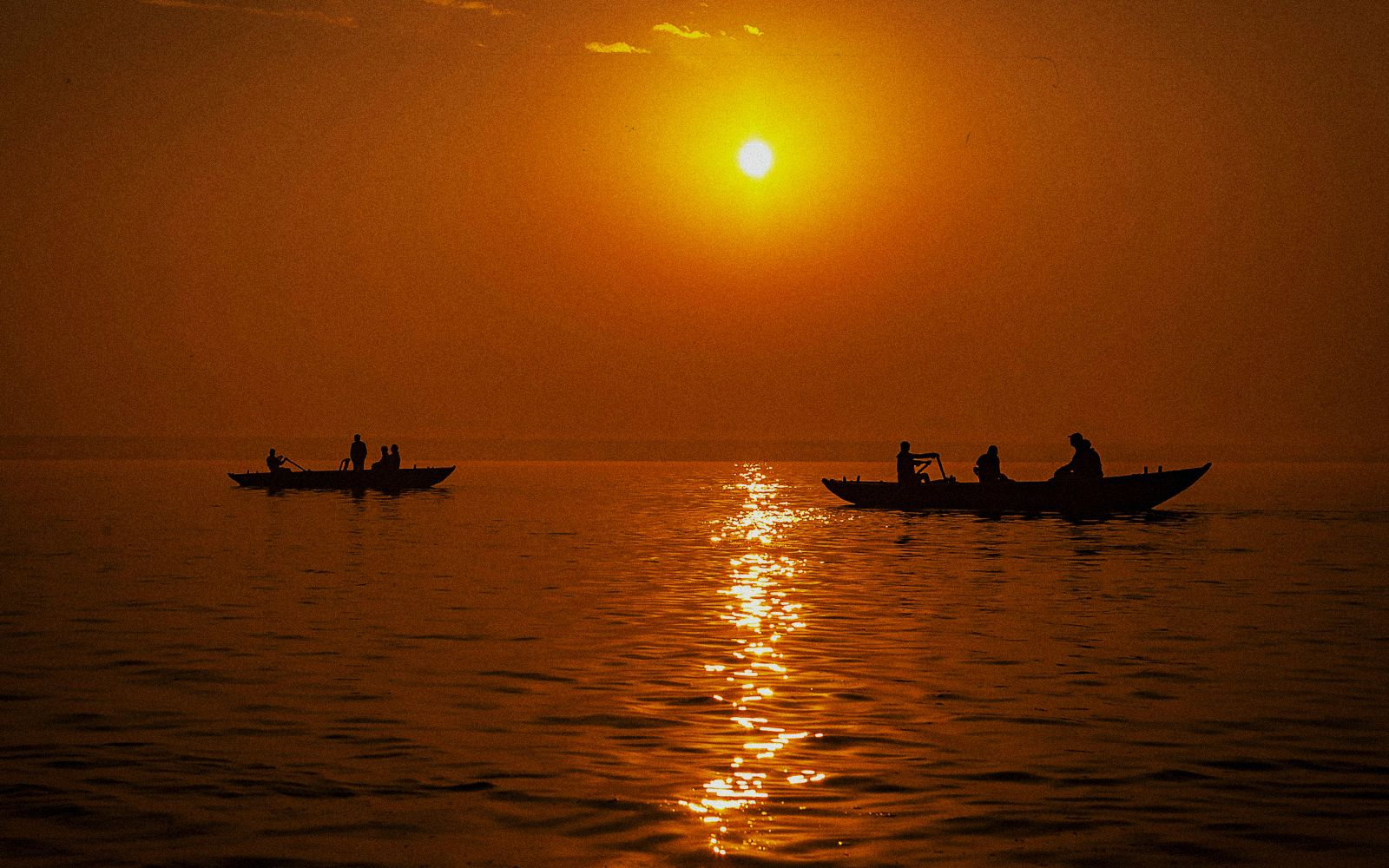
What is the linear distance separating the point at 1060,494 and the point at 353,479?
1515 inches

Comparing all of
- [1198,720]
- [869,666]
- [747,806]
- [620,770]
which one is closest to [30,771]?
[620,770]

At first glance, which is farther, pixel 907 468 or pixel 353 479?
pixel 353 479

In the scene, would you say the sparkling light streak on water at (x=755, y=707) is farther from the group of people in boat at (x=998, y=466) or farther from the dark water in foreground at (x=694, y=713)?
the group of people in boat at (x=998, y=466)

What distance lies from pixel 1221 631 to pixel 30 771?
678 inches

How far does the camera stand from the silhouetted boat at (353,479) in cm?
7462

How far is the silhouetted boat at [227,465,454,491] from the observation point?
245 ft

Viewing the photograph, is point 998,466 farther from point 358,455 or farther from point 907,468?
point 358,455

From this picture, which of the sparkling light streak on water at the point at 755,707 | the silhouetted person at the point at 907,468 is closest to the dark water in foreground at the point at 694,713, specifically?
the sparkling light streak on water at the point at 755,707

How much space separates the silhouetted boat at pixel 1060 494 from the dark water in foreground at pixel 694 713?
16700 mm

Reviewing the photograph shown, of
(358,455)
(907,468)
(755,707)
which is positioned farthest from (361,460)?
(755,707)

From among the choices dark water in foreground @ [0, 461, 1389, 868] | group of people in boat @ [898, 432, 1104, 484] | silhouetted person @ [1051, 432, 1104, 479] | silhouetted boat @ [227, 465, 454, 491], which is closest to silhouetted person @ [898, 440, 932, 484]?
group of people in boat @ [898, 432, 1104, 484]

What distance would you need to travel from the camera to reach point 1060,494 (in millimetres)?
52375

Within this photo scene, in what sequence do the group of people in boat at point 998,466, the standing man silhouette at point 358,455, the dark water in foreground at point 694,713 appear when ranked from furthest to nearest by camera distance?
the standing man silhouette at point 358,455 < the group of people in boat at point 998,466 < the dark water in foreground at point 694,713

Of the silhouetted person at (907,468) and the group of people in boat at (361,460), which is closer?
the silhouetted person at (907,468)
